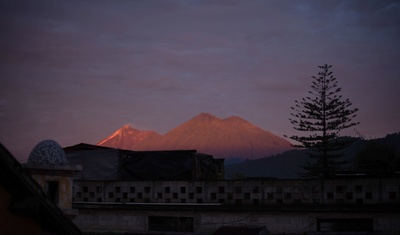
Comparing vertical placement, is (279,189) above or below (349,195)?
above

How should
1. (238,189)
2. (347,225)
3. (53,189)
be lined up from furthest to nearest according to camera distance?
(238,189), (347,225), (53,189)

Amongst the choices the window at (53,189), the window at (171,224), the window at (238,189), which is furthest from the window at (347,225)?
the window at (53,189)

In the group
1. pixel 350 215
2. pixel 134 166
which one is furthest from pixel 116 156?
pixel 350 215

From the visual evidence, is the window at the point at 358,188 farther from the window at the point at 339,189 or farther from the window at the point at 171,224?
the window at the point at 171,224

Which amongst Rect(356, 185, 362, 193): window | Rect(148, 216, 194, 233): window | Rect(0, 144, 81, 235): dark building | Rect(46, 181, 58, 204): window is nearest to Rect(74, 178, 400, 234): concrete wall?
Rect(356, 185, 362, 193): window

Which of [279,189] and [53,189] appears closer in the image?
[53,189]

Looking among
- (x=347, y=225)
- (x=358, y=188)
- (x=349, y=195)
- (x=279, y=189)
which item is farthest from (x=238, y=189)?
(x=358, y=188)

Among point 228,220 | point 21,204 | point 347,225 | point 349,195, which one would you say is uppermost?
point 21,204

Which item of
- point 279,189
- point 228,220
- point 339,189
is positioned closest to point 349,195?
point 339,189

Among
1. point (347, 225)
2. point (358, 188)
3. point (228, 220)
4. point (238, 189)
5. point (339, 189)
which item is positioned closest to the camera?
point (358, 188)

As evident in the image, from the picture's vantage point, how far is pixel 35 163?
15.8 meters

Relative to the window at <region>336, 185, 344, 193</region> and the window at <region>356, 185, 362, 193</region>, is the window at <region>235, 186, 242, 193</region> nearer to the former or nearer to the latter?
the window at <region>336, 185, 344, 193</region>

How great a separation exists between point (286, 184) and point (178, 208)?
4.41 m

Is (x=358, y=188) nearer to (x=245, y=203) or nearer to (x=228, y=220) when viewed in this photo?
(x=245, y=203)
